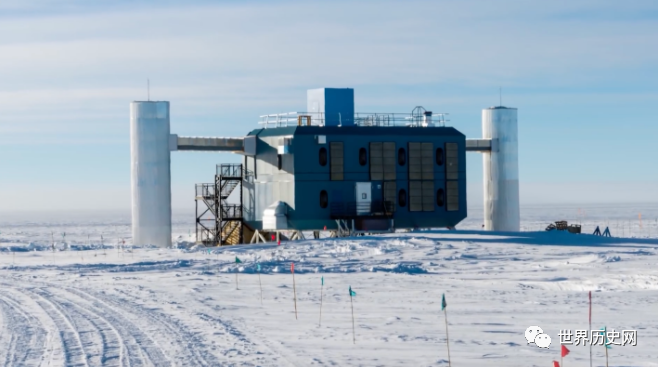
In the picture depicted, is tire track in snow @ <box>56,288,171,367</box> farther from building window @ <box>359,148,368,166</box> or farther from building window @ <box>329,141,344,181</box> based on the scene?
building window @ <box>359,148,368,166</box>

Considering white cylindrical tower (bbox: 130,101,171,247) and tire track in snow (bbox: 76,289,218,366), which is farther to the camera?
white cylindrical tower (bbox: 130,101,171,247)

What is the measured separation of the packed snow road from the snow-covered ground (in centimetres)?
5

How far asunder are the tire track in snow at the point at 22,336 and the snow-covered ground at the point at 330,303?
51mm

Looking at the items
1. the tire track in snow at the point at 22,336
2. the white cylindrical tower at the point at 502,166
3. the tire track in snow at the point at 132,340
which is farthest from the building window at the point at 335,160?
the tire track in snow at the point at 22,336

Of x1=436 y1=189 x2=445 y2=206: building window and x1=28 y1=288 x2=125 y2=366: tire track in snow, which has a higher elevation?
x1=436 y1=189 x2=445 y2=206: building window

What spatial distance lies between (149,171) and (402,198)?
40.6 ft

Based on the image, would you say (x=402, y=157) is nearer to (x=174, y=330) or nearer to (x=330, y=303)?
(x=330, y=303)

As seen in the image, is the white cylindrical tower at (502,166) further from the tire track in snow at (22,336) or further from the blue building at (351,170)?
the tire track in snow at (22,336)

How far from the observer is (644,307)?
22672 mm

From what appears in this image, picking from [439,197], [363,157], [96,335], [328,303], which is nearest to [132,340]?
[96,335]

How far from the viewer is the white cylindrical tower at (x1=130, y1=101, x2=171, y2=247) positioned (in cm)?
4719

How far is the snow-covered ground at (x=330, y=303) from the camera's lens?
1733cm

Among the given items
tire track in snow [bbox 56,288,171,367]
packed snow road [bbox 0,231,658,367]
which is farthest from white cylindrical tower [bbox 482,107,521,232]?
tire track in snow [bbox 56,288,171,367]

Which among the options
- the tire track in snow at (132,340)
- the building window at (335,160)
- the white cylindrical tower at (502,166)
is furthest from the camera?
the white cylindrical tower at (502,166)
